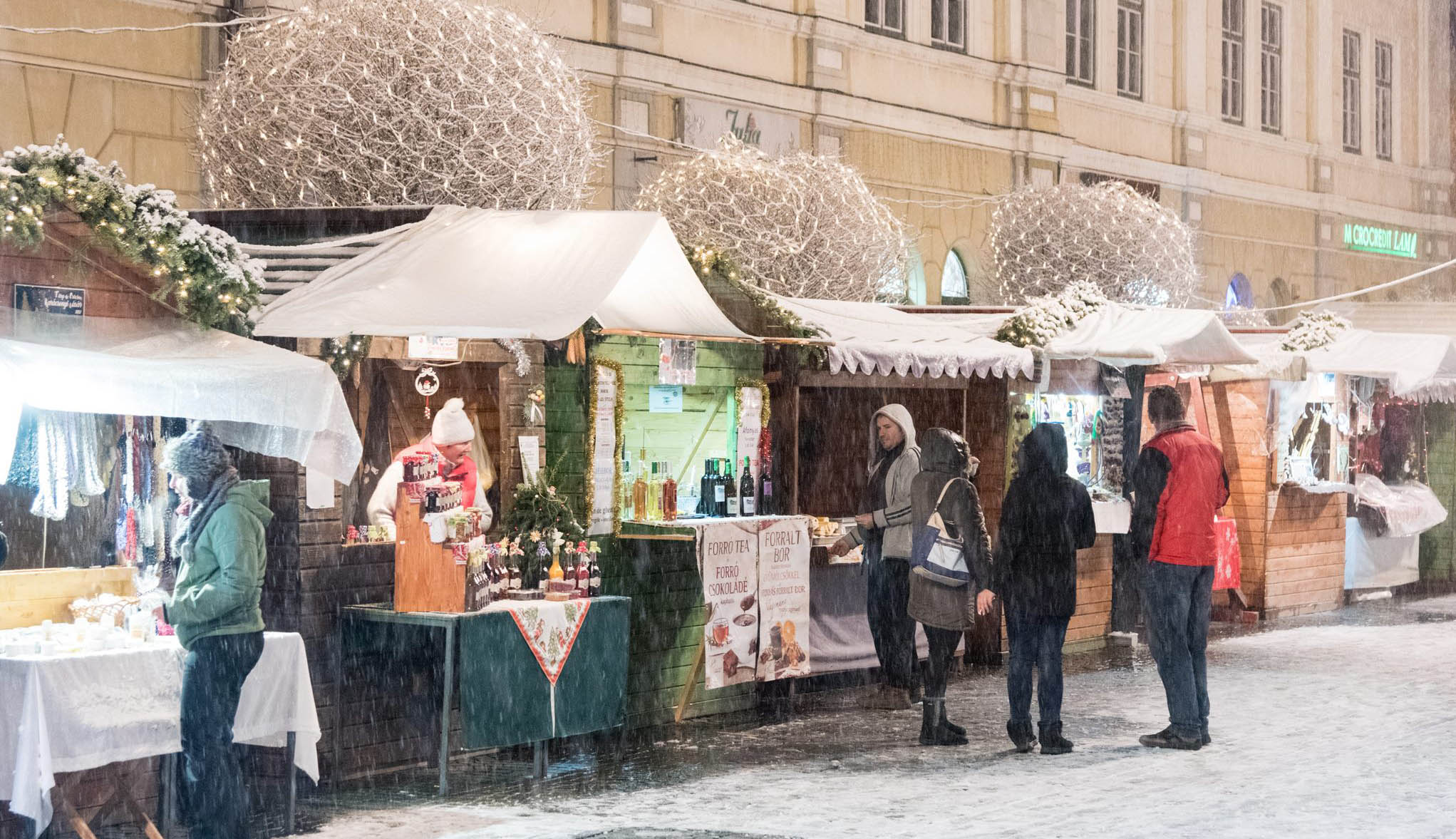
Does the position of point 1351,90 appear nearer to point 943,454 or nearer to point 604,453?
point 943,454

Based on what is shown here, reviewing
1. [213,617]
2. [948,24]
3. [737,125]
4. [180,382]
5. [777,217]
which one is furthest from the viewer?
[948,24]

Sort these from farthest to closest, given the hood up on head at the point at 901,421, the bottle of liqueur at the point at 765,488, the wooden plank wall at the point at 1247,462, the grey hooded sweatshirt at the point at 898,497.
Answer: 1. the wooden plank wall at the point at 1247,462
2. the bottle of liqueur at the point at 765,488
3. the hood up on head at the point at 901,421
4. the grey hooded sweatshirt at the point at 898,497

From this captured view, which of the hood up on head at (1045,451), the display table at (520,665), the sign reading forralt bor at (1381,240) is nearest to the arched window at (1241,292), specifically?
the sign reading forralt bor at (1381,240)

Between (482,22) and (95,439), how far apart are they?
3.90 m

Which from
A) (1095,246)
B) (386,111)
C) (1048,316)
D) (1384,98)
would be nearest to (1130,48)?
(1095,246)

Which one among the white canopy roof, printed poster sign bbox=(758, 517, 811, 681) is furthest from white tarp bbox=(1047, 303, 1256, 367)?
the white canopy roof

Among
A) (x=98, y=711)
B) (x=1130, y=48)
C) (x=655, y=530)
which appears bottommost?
(x=98, y=711)

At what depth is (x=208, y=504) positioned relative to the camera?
7230 millimetres

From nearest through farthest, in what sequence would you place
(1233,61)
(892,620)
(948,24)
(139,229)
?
(139,229) < (892,620) < (948,24) < (1233,61)

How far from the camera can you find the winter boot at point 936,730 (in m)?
9.95

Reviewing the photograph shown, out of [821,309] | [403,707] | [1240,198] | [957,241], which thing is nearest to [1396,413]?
[957,241]

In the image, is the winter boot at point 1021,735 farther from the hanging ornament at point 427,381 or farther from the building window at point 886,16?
the building window at point 886,16

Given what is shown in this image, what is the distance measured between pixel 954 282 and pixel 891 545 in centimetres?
1300

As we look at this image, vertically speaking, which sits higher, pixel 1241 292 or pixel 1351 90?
pixel 1351 90
